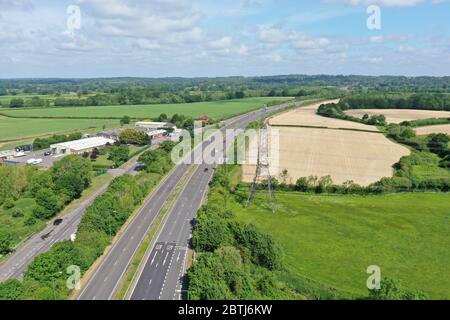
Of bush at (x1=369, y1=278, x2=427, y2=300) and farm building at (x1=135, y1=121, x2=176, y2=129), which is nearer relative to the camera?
bush at (x1=369, y1=278, x2=427, y2=300)

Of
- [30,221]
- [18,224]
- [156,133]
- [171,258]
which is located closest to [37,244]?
[30,221]

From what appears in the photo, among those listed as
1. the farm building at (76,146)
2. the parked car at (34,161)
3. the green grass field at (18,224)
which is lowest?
the green grass field at (18,224)

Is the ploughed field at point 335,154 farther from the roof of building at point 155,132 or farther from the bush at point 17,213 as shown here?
the bush at point 17,213

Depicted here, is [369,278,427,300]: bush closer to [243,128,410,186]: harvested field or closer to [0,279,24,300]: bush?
[0,279,24,300]: bush

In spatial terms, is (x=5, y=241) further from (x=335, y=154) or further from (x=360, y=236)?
(x=335, y=154)

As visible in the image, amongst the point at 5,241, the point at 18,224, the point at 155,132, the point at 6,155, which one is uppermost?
the point at 155,132

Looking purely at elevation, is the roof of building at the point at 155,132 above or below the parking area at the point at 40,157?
Result: above

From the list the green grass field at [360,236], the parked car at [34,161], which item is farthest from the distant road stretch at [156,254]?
the parked car at [34,161]

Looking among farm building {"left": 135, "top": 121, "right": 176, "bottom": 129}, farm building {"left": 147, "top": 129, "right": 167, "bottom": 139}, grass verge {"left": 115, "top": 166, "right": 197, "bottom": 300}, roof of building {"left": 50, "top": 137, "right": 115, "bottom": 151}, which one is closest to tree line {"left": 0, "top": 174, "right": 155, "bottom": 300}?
grass verge {"left": 115, "top": 166, "right": 197, "bottom": 300}
